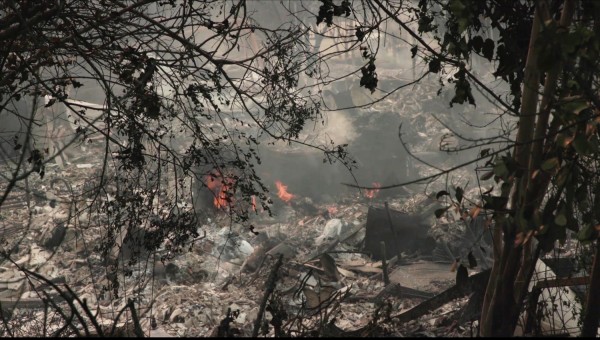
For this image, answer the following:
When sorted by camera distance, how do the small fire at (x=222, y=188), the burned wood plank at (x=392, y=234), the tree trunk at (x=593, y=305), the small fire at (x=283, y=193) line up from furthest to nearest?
1. the small fire at (x=283, y=193)
2. the burned wood plank at (x=392, y=234)
3. the small fire at (x=222, y=188)
4. the tree trunk at (x=593, y=305)

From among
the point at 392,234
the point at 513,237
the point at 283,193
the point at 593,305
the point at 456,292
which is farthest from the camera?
the point at 283,193

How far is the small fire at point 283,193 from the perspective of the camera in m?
11.9

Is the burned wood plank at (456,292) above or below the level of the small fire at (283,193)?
below

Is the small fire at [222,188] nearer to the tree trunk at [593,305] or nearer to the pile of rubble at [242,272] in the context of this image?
the pile of rubble at [242,272]

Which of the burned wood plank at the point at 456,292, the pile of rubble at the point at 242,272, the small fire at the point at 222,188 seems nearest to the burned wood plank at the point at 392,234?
the pile of rubble at the point at 242,272

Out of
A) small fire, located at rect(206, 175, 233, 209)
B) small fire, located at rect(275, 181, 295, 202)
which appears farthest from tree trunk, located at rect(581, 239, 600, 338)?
small fire, located at rect(275, 181, 295, 202)

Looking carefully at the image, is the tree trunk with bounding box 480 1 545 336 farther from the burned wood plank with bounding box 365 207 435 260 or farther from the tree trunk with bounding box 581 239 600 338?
the burned wood plank with bounding box 365 207 435 260

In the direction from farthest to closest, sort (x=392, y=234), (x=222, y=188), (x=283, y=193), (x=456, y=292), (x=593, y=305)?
(x=283, y=193) → (x=392, y=234) → (x=222, y=188) → (x=456, y=292) → (x=593, y=305)

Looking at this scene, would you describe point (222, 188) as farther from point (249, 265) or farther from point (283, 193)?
point (283, 193)

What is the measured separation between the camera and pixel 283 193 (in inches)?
476

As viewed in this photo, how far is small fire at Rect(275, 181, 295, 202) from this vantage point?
11929mm

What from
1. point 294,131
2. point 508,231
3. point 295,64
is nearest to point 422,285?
point 294,131

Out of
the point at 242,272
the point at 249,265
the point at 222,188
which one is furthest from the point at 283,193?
the point at 222,188

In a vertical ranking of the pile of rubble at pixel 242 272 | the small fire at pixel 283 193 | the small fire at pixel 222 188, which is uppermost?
the small fire at pixel 283 193
